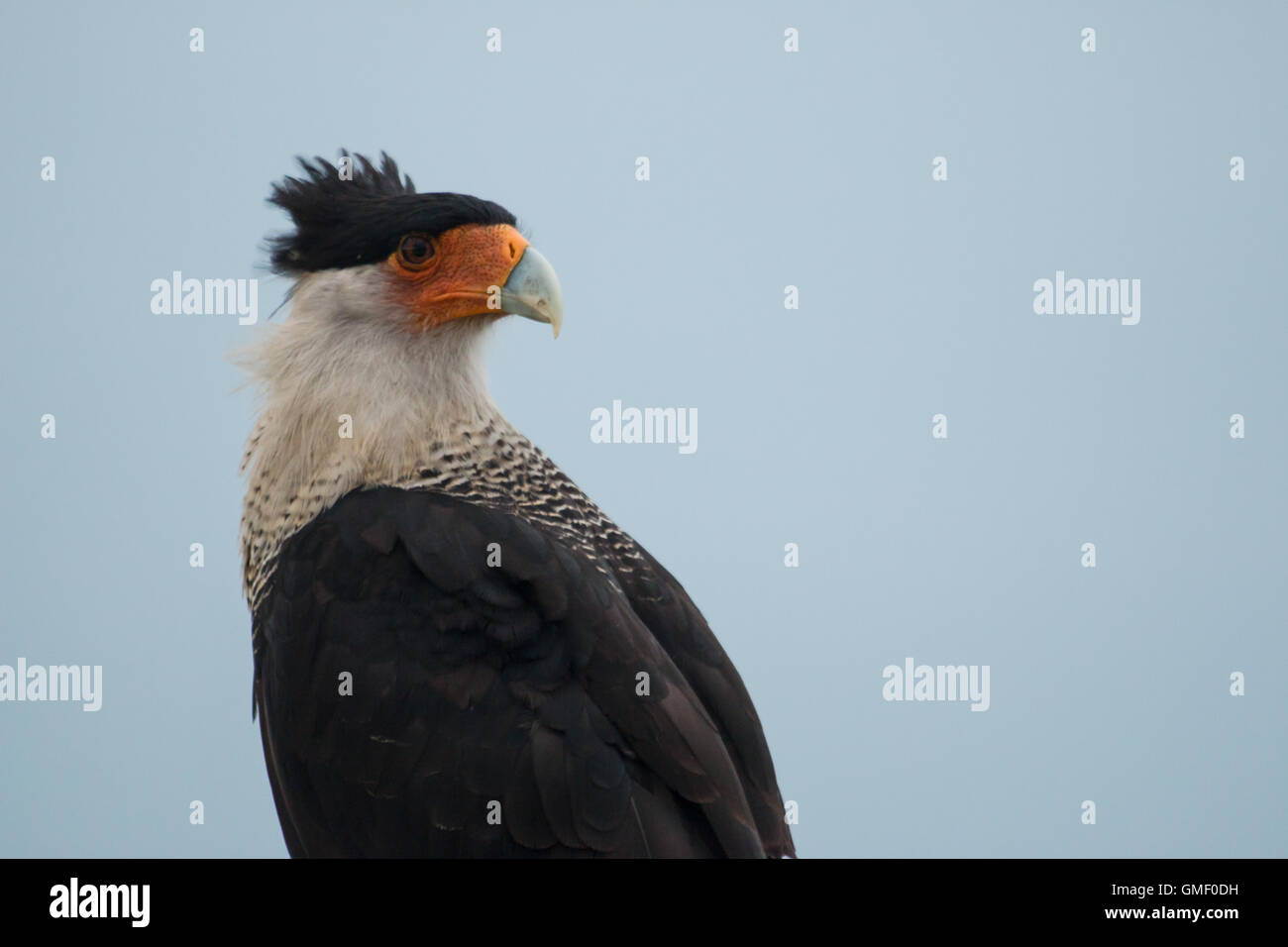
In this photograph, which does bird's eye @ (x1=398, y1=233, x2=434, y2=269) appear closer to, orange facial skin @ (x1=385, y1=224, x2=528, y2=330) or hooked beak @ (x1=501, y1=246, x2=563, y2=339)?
orange facial skin @ (x1=385, y1=224, x2=528, y2=330)

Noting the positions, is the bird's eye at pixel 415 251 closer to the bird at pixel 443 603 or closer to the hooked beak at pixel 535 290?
the bird at pixel 443 603

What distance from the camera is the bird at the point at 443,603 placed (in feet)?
9.26

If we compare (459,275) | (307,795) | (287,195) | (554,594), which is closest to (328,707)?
(307,795)

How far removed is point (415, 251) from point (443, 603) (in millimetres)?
910

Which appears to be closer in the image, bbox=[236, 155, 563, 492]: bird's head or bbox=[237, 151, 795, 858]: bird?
bbox=[237, 151, 795, 858]: bird

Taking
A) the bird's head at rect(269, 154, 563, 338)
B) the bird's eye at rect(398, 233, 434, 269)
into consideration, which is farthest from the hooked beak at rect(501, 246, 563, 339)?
the bird's eye at rect(398, 233, 434, 269)

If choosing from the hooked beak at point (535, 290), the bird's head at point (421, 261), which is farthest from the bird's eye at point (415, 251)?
the hooked beak at point (535, 290)

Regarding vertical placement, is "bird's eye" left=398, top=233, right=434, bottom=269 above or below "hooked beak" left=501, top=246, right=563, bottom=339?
above

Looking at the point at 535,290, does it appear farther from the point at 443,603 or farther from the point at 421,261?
the point at 443,603

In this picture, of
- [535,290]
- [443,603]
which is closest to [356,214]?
[535,290]

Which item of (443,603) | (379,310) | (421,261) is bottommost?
(443,603)

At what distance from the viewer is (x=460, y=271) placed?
129 inches

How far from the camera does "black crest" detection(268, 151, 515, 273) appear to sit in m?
3.24
